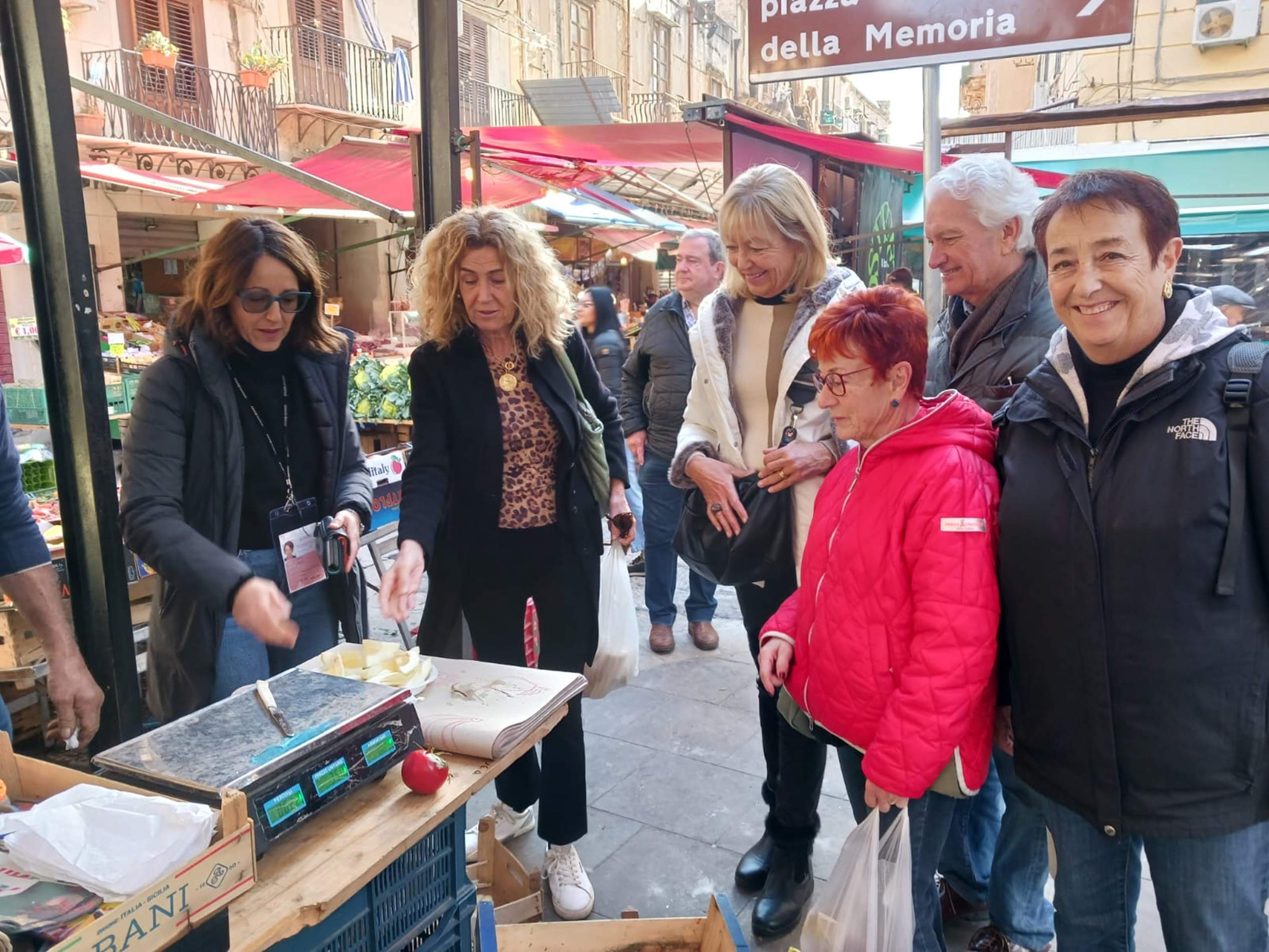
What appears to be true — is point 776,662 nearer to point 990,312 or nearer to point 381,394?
point 990,312

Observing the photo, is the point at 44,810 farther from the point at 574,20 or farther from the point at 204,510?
the point at 574,20

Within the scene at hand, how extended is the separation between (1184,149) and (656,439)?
31.5 feet

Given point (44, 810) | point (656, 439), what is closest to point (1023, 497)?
point (44, 810)

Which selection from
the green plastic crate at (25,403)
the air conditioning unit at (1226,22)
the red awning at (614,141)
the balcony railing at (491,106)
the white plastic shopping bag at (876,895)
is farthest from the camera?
the balcony railing at (491,106)

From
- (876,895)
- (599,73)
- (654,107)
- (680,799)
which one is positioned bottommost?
(680,799)

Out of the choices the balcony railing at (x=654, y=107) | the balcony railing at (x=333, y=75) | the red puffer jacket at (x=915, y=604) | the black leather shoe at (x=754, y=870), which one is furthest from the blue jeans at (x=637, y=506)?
the balcony railing at (x=654, y=107)

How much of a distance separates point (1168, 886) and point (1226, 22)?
14885 mm

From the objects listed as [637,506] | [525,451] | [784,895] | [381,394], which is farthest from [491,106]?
[784,895]

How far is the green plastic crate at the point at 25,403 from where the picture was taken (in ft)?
14.7

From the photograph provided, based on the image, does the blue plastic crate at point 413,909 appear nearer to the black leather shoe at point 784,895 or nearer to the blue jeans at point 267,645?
the blue jeans at point 267,645

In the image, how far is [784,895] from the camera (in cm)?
254

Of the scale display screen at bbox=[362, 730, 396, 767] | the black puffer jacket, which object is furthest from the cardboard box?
the black puffer jacket

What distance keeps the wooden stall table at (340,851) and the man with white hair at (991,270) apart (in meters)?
1.34

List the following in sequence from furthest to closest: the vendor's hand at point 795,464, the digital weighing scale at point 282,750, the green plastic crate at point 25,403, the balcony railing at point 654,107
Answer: the balcony railing at point 654,107 < the green plastic crate at point 25,403 < the vendor's hand at point 795,464 < the digital weighing scale at point 282,750
